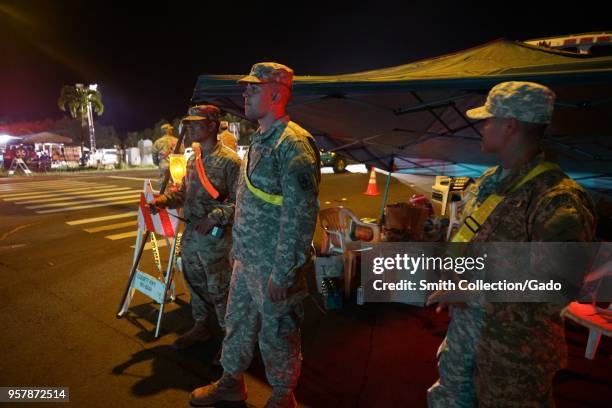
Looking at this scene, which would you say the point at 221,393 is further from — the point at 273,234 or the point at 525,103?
the point at 525,103

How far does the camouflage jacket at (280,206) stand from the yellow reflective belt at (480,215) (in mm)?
846

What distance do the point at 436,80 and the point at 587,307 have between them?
2748 millimetres

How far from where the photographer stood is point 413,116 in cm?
421

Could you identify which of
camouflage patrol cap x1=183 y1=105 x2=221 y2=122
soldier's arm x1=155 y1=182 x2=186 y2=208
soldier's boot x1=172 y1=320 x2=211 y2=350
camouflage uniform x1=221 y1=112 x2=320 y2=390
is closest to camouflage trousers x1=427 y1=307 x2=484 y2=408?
camouflage uniform x1=221 y1=112 x2=320 y2=390

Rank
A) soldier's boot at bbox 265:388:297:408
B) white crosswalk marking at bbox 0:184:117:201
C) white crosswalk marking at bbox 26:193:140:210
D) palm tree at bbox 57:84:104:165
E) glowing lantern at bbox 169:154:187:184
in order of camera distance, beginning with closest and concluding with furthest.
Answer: soldier's boot at bbox 265:388:297:408 < glowing lantern at bbox 169:154:187:184 < white crosswalk marking at bbox 26:193:140:210 < white crosswalk marking at bbox 0:184:117:201 < palm tree at bbox 57:84:104:165

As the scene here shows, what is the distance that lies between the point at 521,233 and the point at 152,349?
10.8 ft

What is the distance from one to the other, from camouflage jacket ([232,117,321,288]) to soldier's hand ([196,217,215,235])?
0.65 metres

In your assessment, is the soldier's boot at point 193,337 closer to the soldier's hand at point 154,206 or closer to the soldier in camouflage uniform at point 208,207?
the soldier in camouflage uniform at point 208,207

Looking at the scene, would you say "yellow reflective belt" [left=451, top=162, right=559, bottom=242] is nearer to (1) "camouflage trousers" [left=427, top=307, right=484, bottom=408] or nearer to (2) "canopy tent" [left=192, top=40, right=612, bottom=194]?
(1) "camouflage trousers" [left=427, top=307, right=484, bottom=408]

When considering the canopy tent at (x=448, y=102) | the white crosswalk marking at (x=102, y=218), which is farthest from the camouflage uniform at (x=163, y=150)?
the canopy tent at (x=448, y=102)

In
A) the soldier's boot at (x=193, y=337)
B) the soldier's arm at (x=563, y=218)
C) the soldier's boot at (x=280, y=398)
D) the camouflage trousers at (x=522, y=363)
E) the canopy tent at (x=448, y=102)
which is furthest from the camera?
the soldier's boot at (x=193, y=337)

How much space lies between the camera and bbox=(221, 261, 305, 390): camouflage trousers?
235cm

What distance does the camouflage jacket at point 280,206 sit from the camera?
7.09ft

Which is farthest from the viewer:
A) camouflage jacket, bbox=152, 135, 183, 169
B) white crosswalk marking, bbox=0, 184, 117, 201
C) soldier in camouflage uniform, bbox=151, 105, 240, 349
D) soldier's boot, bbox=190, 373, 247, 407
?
white crosswalk marking, bbox=0, 184, 117, 201
